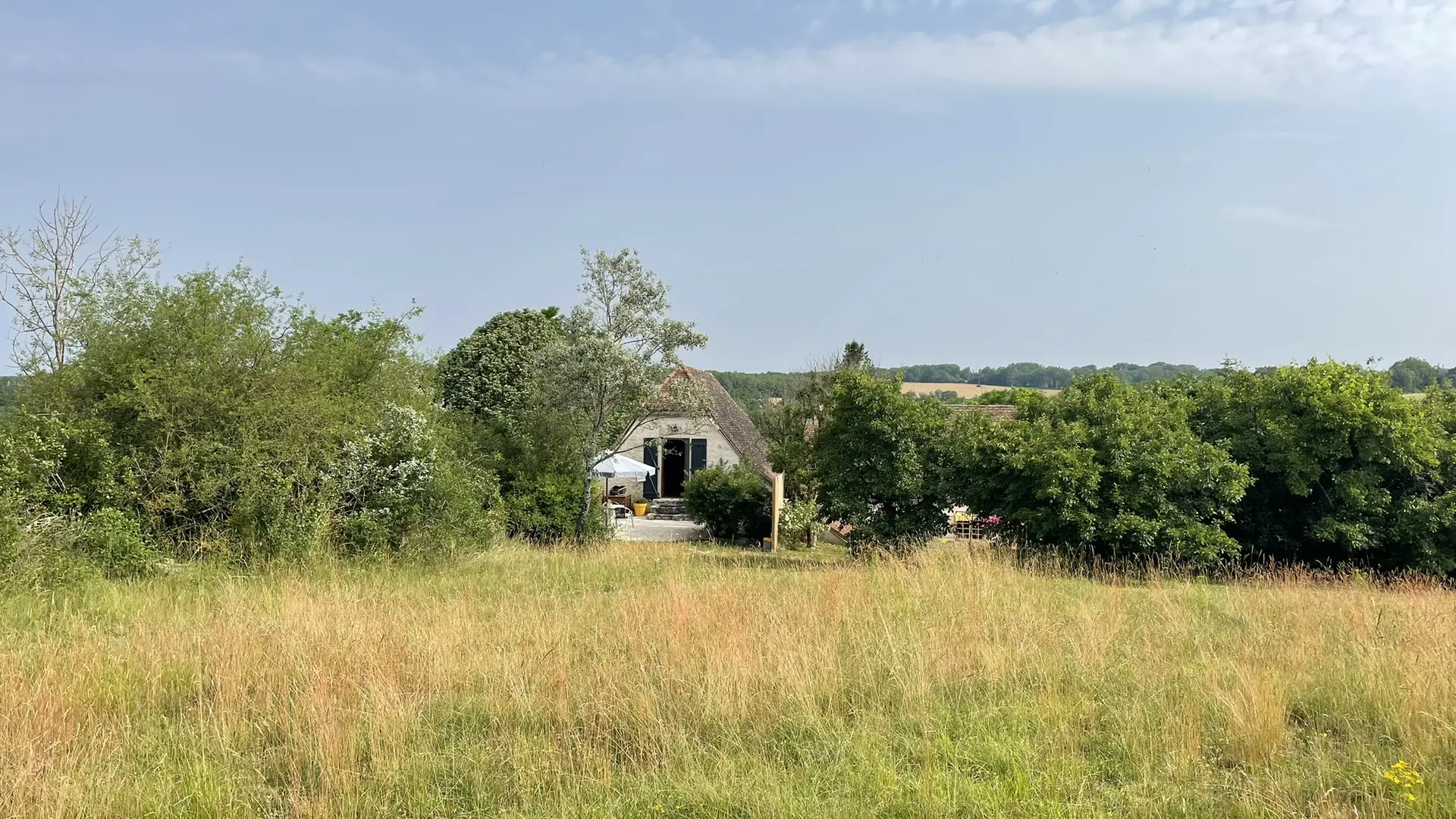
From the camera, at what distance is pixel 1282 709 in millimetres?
4445

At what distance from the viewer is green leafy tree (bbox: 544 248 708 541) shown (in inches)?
801

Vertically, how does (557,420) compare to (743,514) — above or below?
above

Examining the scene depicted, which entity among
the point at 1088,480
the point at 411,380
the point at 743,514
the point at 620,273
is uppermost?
the point at 620,273

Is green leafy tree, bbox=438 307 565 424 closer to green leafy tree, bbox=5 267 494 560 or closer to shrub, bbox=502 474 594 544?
shrub, bbox=502 474 594 544

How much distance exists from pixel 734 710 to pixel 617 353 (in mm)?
16046

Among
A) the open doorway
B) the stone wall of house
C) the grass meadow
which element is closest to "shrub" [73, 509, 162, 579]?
the grass meadow

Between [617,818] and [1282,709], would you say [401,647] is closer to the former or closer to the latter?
[617,818]

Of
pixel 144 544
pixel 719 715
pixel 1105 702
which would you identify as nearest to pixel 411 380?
pixel 144 544

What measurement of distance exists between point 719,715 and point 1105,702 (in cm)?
230


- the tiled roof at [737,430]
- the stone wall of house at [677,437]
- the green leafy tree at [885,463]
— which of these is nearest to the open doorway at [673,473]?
the stone wall of house at [677,437]

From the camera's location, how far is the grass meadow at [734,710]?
3770mm

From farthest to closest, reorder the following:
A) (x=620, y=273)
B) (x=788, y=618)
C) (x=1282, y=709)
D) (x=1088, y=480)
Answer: (x=620, y=273) < (x=1088, y=480) < (x=788, y=618) < (x=1282, y=709)

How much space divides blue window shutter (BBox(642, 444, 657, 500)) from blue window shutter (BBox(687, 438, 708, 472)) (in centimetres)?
164

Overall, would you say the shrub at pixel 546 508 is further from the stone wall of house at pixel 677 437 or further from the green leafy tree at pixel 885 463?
the stone wall of house at pixel 677 437
